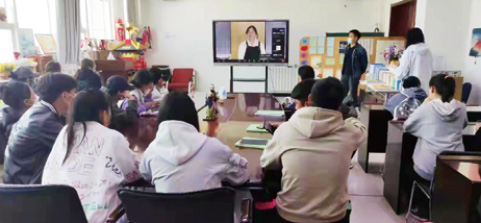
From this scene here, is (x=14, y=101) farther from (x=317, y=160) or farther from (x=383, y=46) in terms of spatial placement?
(x=383, y=46)

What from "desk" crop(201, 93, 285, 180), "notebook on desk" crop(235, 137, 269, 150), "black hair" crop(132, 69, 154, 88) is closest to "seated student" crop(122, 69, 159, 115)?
"black hair" crop(132, 69, 154, 88)

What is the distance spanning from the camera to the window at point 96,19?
20.6 ft

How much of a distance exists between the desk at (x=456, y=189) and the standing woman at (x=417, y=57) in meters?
2.61

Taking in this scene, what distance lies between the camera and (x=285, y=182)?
1611 millimetres

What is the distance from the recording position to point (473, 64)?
4.86m

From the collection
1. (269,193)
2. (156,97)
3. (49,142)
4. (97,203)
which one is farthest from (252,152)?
(156,97)

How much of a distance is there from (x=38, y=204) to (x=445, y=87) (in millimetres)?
2415

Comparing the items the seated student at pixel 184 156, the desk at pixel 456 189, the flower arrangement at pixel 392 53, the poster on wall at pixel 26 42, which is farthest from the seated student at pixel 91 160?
the flower arrangement at pixel 392 53

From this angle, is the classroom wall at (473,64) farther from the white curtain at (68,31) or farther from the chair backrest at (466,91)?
the white curtain at (68,31)

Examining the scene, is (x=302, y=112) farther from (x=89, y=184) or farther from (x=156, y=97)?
(x=156, y=97)

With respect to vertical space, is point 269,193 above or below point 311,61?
below

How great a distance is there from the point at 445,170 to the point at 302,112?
81cm

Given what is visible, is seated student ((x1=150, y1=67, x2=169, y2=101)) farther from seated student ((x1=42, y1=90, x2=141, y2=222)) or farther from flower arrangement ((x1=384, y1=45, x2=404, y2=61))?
flower arrangement ((x1=384, y1=45, x2=404, y2=61))

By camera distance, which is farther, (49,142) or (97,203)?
(49,142)
